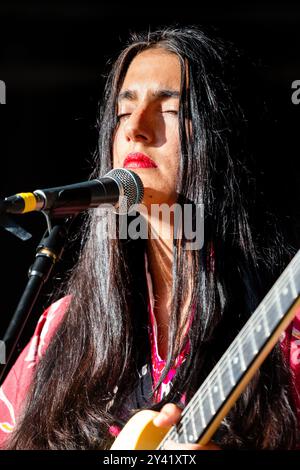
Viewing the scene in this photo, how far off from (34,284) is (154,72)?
31.9 inches

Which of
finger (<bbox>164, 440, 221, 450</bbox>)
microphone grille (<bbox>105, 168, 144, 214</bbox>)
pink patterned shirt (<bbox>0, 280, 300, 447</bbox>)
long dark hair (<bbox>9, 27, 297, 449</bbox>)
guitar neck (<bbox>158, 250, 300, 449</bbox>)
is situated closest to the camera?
guitar neck (<bbox>158, 250, 300, 449</bbox>)

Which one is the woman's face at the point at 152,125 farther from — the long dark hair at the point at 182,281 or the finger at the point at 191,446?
the finger at the point at 191,446

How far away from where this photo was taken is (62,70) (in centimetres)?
238

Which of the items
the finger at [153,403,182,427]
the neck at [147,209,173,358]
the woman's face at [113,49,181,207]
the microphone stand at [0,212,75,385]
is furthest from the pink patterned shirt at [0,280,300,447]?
the microphone stand at [0,212,75,385]

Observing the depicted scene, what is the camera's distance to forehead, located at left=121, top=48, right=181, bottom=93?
184cm

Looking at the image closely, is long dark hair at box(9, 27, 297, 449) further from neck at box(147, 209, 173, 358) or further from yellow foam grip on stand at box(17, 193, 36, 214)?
yellow foam grip on stand at box(17, 193, 36, 214)

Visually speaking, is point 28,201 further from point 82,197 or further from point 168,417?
point 168,417

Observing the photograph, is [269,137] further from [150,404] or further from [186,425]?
[186,425]

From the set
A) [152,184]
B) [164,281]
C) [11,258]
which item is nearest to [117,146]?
[152,184]

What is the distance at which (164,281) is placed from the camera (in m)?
1.92

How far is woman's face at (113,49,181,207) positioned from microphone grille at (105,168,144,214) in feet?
0.68

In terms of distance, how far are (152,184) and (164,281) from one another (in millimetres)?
295

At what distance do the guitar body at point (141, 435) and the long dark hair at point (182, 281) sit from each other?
0.79ft

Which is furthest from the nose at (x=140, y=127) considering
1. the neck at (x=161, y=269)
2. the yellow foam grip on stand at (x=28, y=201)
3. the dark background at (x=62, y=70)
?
the yellow foam grip on stand at (x=28, y=201)
